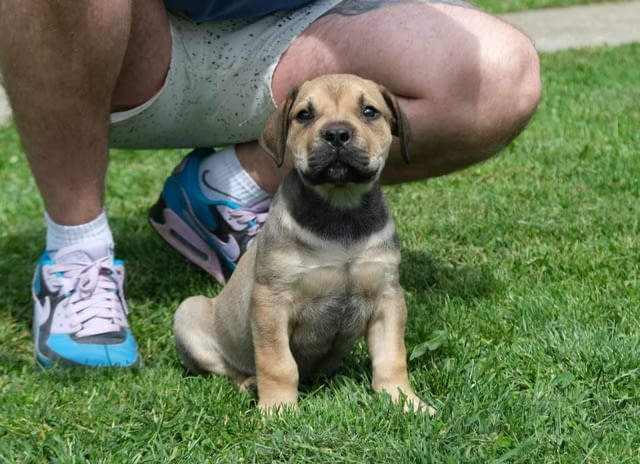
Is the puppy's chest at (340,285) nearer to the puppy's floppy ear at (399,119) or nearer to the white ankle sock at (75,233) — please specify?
the puppy's floppy ear at (399,119)

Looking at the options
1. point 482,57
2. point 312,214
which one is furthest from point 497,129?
point 312,214

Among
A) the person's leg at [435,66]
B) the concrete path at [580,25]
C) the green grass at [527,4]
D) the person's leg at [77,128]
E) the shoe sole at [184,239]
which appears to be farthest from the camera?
the green grass at [527,4]

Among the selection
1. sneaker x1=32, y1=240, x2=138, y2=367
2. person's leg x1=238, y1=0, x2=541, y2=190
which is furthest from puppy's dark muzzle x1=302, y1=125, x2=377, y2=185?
sneaker x1=32, y1=240, x2=138, y2=367

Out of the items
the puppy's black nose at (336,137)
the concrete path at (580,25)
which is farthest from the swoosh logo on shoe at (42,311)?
the concrete path at (580,25)

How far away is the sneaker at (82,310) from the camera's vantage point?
357 centimetres

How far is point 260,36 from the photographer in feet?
13.2

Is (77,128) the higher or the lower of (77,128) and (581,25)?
the higher

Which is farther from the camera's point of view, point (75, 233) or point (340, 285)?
point (75, 233)

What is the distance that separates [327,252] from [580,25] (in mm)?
8394

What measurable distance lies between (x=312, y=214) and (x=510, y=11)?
919 centimetres

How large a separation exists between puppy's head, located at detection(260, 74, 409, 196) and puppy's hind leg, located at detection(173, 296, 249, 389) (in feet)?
2.09

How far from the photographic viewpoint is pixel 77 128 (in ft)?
12.2

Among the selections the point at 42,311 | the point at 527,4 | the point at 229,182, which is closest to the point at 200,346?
the point at 42,311

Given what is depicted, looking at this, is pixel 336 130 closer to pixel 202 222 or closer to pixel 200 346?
pixel 200 346
